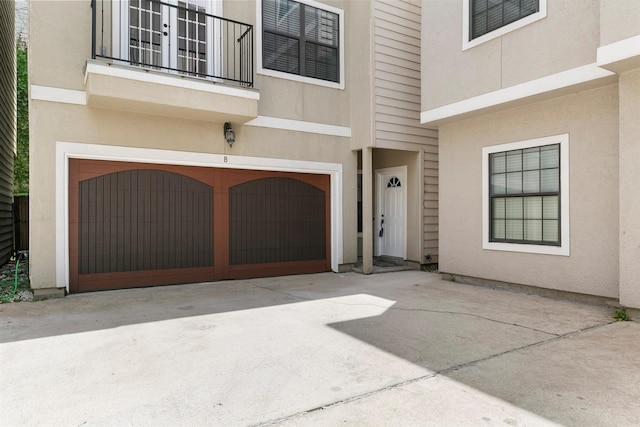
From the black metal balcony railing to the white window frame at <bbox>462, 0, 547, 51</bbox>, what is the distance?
3.60 metres

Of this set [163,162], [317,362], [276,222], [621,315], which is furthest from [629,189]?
[163,162]

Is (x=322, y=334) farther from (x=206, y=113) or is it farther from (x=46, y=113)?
(x=46, y=113)

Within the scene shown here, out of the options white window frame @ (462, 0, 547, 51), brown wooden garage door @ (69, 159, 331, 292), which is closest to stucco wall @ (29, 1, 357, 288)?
brown wooden garage door @ (69, 159, 331, 292)

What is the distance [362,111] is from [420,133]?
1.42m

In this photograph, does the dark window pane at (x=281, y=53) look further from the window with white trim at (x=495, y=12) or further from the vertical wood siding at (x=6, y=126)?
the vertical wood siding at (x=6, y=126)

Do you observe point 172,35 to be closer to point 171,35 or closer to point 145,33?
point 171,35

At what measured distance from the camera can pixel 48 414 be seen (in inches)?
103

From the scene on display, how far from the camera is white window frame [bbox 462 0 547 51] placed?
18.7 feet

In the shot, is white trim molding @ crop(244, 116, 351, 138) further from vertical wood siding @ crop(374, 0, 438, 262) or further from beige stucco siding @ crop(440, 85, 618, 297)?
beige stucco siding @ crop(440, 85, 618, 297)

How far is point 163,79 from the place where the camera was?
6.27 metres

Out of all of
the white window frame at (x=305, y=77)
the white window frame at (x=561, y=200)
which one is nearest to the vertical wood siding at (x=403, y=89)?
the white window frame at (x=305, y=77)

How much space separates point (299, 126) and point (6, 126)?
7.54m

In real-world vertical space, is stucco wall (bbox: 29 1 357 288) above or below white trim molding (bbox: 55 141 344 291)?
above

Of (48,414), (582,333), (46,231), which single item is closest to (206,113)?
(46,231)
